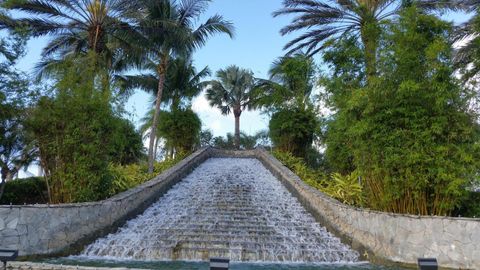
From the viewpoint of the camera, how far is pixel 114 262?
26.2 feet

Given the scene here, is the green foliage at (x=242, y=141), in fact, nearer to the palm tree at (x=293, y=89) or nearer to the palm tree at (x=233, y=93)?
the palm tree at (x=233, y=93)

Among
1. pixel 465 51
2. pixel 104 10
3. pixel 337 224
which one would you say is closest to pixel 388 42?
pixel 337 224

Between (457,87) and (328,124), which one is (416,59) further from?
(328,124)

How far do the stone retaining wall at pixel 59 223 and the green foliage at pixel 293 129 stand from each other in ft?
37.6

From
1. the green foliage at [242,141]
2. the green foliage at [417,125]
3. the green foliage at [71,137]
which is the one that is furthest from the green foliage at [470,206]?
the green foliage at [242,141]

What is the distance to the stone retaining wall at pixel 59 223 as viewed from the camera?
803 centimetres

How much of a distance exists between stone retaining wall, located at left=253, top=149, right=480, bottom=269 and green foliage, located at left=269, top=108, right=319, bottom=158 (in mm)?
10686

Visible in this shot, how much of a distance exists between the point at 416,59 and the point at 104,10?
1083cm

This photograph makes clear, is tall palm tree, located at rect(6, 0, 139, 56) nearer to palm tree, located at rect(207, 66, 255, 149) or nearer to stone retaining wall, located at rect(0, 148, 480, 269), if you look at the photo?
stone retaining wall, located at rect(0, 148, 480, 269)

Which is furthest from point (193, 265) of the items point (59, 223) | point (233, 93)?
point (233, 93)

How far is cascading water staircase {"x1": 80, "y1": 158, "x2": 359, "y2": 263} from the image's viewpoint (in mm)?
8570

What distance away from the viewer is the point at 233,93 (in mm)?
34625

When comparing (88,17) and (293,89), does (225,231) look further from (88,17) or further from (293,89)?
(293,89)

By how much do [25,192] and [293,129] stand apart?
12.8 m
